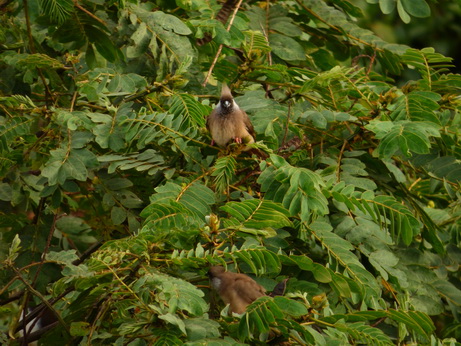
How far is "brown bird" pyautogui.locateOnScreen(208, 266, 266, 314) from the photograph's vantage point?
2334mm

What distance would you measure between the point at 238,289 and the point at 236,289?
0.7 inches

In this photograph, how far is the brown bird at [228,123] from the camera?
2.92 m

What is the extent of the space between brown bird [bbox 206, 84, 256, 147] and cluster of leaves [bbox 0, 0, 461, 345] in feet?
0.17

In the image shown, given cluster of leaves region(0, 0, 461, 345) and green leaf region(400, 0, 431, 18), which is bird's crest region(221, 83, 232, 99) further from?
green leaf region(400, 0, 431, 18)

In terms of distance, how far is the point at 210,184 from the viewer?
2.76 meters

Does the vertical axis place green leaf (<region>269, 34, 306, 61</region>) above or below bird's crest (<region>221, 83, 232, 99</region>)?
below

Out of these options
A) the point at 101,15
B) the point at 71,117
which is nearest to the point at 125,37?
the point at 101,15

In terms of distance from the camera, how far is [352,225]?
274 cm

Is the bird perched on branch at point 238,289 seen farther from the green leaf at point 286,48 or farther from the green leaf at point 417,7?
the green leaf at point 417,7

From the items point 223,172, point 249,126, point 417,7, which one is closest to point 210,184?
point 223,172

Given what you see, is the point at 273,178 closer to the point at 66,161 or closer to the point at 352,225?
the point at 352,225

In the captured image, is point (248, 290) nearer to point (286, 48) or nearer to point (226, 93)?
point (226, 93)

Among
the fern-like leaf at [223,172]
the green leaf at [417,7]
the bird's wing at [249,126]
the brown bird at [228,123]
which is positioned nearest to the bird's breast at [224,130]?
the brown bird at [228,123]

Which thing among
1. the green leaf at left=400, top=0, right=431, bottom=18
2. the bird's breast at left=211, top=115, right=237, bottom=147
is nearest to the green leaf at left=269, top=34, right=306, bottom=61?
the green leaf at left=400, top=0, right=431, bottom=18
